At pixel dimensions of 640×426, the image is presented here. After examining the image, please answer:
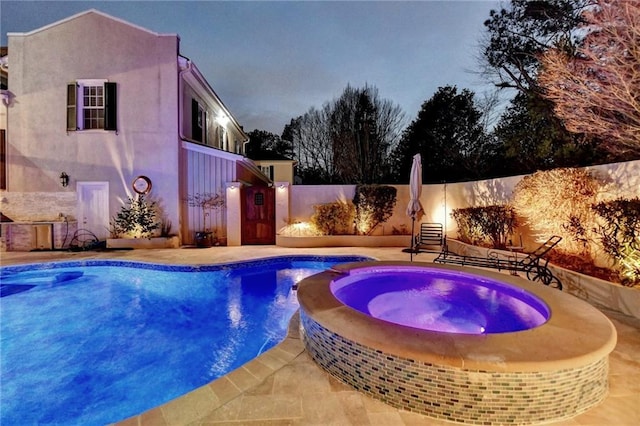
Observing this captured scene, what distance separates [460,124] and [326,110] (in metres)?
9.14

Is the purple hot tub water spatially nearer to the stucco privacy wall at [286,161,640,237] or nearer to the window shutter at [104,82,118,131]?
the stucco privacy wall at [286,161,640,237]

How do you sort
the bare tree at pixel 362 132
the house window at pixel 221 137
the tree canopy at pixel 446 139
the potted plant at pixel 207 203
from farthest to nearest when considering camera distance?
the bare tree at pixel 362 132, the tree canopy at pixel 446 139, the house window at pixel 221 137, the potted plant at pixel 207 203

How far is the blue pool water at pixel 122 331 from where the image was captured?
3143 millimetres

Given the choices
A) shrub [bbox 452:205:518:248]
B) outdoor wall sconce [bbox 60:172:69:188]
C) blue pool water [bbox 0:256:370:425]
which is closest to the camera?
blue pool water [bbox 0:256:370:425]

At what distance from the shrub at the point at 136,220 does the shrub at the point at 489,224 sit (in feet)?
35.4

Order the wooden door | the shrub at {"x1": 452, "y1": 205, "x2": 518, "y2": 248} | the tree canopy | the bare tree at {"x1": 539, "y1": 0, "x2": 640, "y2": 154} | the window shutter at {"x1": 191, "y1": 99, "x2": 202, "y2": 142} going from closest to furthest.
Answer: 1. the bare tree at {"x1": 539, "y1": 0, "x2": 640, "y2": 154}
2. the shrub at {"x1": 452, "y1": 205, "x2": 518, "y2": 248}
3. the wooden door
4. the window shutter at {"x1": 191, "y1": 99, "x2": 202, "y2": 142}
5. the tree canopy

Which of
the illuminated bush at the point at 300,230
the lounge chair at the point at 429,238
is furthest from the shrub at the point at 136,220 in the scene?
the lounge chair at the point at 429,238

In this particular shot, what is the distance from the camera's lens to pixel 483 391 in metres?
2.18

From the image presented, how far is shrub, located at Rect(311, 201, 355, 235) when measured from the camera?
1097cm

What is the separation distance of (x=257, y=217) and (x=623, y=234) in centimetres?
980

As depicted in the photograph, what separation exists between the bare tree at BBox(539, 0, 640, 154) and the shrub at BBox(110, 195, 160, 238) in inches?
482

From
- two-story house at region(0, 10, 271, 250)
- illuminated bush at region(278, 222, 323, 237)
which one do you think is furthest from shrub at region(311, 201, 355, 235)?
two-story house at region(0, 10, 271, 250)

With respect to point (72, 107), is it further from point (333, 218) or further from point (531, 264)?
point (531, 264)

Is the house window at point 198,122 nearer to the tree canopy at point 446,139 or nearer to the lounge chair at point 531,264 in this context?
the lounge chair at point 531,264
